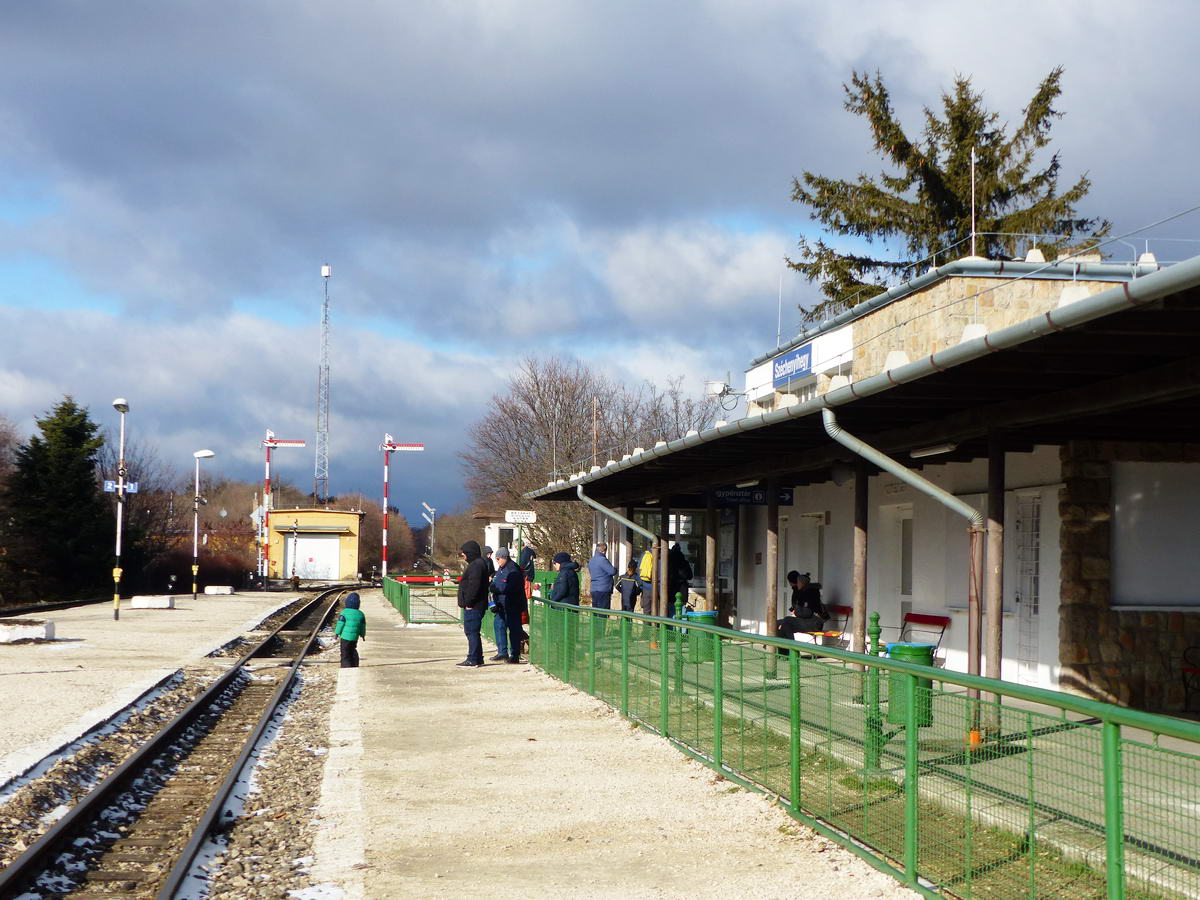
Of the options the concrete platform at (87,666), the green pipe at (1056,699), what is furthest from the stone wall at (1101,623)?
the concrete platform at (87,666)

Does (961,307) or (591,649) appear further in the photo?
(961,307)

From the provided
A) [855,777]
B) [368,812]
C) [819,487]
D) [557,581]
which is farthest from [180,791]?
[819,487]

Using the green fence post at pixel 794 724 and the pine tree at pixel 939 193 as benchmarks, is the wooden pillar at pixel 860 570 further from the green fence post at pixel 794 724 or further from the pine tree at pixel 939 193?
the pine tree at pixel 939 193

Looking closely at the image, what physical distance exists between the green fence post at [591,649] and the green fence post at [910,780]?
714 centimetres

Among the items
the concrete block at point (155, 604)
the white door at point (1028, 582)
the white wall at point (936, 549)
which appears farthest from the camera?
the concrete block at point (155, 604)

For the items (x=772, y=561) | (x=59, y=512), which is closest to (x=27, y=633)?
(x=772, y=561)

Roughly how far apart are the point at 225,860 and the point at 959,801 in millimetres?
3875

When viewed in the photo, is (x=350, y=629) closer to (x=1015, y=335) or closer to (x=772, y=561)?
(x=772, y=561)

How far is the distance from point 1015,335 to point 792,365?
18.8 metres

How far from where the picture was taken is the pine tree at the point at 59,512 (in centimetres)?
4203

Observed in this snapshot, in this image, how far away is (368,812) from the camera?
7754 mm

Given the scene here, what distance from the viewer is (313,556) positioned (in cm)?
7112

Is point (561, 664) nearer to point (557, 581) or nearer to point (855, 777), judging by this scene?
point (557, 581)

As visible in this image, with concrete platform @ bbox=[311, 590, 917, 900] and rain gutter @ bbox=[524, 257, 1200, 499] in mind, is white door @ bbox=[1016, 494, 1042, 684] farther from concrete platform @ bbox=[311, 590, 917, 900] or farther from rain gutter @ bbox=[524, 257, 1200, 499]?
concrete platform @ bbox=[311, 590, 917, 900]
